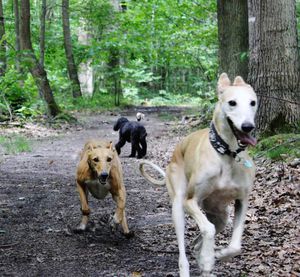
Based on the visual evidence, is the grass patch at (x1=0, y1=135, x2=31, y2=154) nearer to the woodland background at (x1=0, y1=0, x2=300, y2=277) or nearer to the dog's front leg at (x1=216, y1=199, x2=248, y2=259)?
the woodland background at (x1=0, y1=0, x2=300, y2=277)

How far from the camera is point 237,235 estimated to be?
13.6ft

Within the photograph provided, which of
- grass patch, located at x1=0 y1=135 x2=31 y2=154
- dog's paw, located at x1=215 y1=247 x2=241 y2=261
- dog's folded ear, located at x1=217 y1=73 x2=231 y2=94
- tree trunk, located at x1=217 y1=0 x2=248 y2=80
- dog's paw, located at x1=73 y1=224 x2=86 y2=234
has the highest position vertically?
tree trunk, located at x1=217 y1=0 x2=248 y2=80

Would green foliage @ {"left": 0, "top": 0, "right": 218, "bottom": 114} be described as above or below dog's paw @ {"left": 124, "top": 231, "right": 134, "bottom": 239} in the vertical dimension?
above

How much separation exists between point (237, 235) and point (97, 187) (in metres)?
2.49

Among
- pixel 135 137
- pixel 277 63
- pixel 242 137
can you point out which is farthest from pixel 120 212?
pixel 135 137

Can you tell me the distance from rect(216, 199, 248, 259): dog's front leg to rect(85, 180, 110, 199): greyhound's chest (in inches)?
85.5

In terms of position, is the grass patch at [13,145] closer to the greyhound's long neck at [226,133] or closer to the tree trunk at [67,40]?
the greyhound's long neck at [226,133]

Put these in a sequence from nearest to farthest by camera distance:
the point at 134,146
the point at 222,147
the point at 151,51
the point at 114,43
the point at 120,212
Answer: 1. the point at 222,147
2. the point at 120,212
3. the point at 134,146
4. the point at 114,43
5. the point at 151,51

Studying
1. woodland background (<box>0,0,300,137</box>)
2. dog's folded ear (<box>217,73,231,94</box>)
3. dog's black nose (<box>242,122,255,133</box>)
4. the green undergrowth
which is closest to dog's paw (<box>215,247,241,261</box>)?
dog's black nose (<box>242,122,255,133</box>)

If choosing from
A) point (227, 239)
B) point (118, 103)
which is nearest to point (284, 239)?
point (227, 239)

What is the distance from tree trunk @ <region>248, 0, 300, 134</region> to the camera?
914 cm

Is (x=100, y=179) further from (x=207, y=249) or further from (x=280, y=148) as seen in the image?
(x=280, y=148)

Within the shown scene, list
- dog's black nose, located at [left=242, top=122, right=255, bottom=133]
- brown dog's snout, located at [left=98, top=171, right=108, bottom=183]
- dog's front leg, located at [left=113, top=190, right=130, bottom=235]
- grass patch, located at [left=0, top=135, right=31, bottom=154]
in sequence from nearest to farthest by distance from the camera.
→ dog's black nose, located at [left=242, top=122, right=255, bottom=133] → brown dog's snout, located at [left=98, top=171, right=108, bottom=183] → dog's front leg, located at [left=113, top=190, right=130, bottom=235] → grass patch, located at [left=0, top=135, right=31, bottom=154]

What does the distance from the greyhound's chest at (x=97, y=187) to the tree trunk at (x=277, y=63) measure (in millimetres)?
3914
